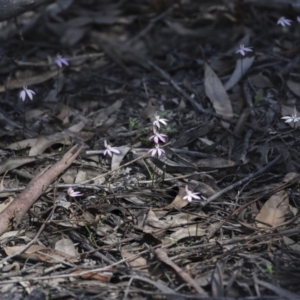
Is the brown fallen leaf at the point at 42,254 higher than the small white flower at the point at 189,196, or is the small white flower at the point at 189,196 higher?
the brown fallen leaf at the point at 42,254

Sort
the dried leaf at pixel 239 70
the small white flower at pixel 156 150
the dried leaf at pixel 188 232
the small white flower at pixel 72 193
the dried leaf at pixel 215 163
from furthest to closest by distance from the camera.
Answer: the dried leaf at pixel 239 70 < the dried leaf at pixel 215 163 < the small white flower at pixel 156 150 < the small white flower at pixel 72 193 < the dried leaf at pixel 188 232

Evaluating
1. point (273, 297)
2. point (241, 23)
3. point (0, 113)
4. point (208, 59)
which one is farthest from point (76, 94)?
point (273, 297)

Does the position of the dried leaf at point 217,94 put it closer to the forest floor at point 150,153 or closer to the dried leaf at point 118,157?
the forest floor at point 150,153

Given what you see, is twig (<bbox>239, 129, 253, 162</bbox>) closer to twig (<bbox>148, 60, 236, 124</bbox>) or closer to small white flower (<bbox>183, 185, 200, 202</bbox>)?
twig (<bbox>148, 60, 236, 124</bbox>)

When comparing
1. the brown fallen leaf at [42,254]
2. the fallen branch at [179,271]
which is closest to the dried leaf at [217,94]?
the fallen branch at [179,271]

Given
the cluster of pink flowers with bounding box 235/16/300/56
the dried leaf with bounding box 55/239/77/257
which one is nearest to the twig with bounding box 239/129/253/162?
the cluster of pink flowers with bounding box 235/16/300/56

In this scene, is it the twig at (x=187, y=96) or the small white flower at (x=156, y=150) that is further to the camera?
the twig at (x=187, y=96)

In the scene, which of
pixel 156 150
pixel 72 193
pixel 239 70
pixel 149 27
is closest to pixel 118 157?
pixel 156 150
